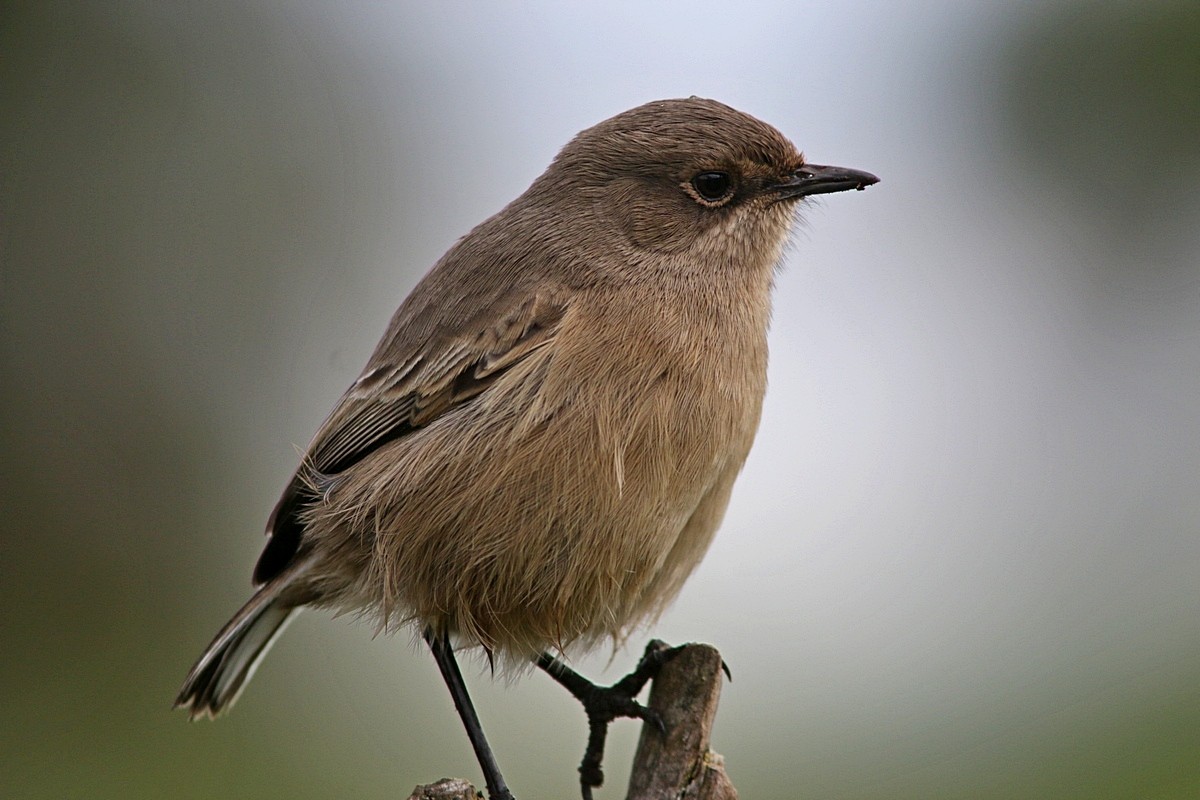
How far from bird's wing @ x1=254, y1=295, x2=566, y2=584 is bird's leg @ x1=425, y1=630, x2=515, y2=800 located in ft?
2.40

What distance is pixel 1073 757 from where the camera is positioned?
6.70 m

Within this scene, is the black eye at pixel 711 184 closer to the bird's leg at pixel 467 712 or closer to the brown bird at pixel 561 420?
the brown bird at pixel 561 420

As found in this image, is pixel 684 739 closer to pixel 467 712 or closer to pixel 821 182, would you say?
pixel 467 712

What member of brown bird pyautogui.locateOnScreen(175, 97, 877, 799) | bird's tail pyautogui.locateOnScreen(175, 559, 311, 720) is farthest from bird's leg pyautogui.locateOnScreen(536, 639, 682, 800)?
bird's tail pyautogui.locateOnScreen(175, 559, 311, 720)

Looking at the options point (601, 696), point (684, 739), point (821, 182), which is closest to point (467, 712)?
point (601, 696)

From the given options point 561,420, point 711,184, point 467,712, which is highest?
point 711,184

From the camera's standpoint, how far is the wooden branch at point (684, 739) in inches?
158

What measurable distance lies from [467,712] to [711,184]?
2.31m

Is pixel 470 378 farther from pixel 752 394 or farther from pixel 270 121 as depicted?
pixel 270 121

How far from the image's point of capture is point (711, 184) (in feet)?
15.5

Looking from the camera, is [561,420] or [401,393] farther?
[401,393]

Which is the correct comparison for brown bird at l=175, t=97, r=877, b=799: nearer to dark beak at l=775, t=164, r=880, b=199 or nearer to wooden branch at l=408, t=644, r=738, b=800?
dark beak at l=775, t=164, r=880, b=199

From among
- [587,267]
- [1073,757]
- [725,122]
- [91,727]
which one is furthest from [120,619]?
[1073,757]

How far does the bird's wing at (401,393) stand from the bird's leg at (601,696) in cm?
114
